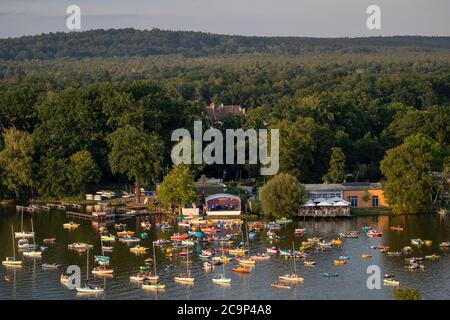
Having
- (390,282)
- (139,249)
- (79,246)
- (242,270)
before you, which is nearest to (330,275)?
(390,282)

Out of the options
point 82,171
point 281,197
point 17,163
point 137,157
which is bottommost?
point 281,197

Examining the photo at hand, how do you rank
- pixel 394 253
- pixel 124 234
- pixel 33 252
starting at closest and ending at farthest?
pixel 394 253, pixel 33 252, pixel 124 234

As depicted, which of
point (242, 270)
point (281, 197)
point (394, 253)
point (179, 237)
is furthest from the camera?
point (281, 197)

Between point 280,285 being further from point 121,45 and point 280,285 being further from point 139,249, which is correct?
point 121,45

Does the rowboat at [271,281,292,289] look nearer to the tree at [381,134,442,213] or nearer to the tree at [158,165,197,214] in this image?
the tree at [158,165,197,214]

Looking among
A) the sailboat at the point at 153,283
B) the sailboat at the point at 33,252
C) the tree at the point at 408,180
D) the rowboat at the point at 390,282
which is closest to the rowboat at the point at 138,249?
the sailboat at the point at 33,252

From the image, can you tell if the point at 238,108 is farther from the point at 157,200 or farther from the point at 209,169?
the point at 157,200

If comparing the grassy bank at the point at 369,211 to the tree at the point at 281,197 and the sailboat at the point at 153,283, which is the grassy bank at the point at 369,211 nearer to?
the tree at the point at 281,197
